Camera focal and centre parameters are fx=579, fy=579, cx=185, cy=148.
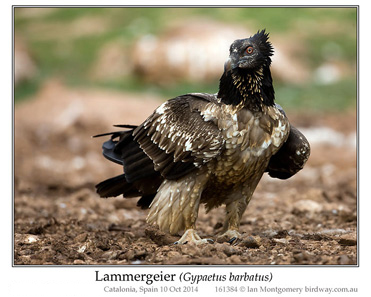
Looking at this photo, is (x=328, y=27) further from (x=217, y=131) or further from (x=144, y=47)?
(x=217, y=131)

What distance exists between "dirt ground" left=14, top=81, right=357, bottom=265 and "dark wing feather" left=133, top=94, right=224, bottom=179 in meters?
0.88

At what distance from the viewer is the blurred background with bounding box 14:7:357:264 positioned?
8719 mm

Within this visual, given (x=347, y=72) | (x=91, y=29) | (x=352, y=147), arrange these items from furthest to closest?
(x=91, y=29) < (x=347, y=72) < (x=352, y=147)

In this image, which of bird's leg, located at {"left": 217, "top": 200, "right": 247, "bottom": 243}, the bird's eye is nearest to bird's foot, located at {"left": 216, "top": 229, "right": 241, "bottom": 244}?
bird's leg, located at {"left": 217, "top": 200, "right": 247, "bottom": 243}

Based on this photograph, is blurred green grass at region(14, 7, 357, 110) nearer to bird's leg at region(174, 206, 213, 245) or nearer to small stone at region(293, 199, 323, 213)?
small stone at region(293, 199, 323, 213)

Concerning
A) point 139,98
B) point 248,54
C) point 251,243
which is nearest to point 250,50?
point 248,54

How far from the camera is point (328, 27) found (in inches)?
1024

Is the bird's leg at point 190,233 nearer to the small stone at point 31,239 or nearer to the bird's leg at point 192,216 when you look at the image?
the bird's leg at point 192,216

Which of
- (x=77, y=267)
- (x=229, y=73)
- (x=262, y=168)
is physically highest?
(x=229, y=73)

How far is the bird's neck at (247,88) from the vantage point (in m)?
6.27

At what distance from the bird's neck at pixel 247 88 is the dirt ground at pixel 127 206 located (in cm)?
149

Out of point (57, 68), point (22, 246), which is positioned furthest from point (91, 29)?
point (22, 246)

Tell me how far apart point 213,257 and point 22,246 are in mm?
2365

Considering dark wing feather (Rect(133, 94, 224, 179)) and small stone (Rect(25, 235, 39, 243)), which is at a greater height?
dark wing feather (Rect(133, 94, 224, 179))
